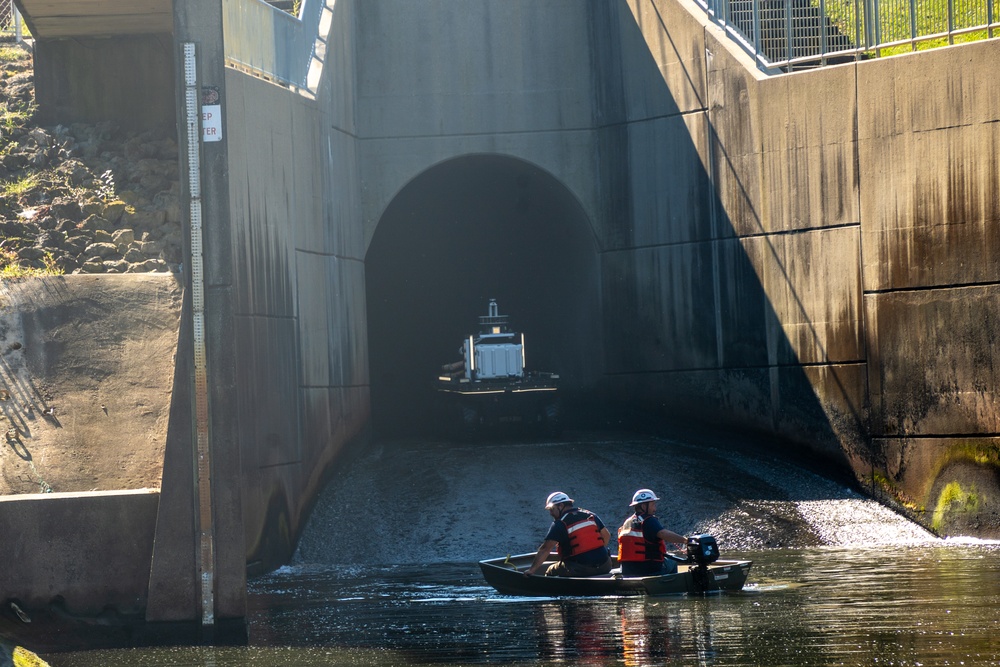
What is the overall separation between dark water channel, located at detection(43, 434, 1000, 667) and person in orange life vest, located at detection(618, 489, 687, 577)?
0.51 metres

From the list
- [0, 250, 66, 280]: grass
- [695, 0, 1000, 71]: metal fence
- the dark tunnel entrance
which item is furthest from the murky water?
the dark tunnel entrance

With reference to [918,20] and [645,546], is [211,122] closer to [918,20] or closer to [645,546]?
[645,546]

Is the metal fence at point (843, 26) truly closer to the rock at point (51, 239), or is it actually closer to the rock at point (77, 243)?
the rock at point (77, 243)

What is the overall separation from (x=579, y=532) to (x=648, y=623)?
2.67 m

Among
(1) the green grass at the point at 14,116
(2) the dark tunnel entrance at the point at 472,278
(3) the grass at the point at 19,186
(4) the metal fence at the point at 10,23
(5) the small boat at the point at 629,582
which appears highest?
(4) the metal fence at the point at 10,23

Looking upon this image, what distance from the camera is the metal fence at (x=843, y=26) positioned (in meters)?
19.3

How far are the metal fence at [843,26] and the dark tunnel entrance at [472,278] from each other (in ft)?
16.8

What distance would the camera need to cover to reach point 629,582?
45.9 ft

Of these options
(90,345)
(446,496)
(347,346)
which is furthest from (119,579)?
(347,346)

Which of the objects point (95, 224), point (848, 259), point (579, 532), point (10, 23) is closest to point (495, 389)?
point (848, 259)

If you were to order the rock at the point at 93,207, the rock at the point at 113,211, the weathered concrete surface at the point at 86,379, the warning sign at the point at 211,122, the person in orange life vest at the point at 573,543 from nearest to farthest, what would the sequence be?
the warning sign at the point at 211,122, the person in orange life vest at the point at 573,543, the weathered concrete surface at the point at 86,379, the rock at the point at 113,211, the rock at the point at 93,207

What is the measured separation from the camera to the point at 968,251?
17.8 metres


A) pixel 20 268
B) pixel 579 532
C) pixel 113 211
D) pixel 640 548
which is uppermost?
pixel 113 211

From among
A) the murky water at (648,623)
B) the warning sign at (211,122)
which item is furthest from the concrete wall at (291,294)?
the murky water at (648,623)
